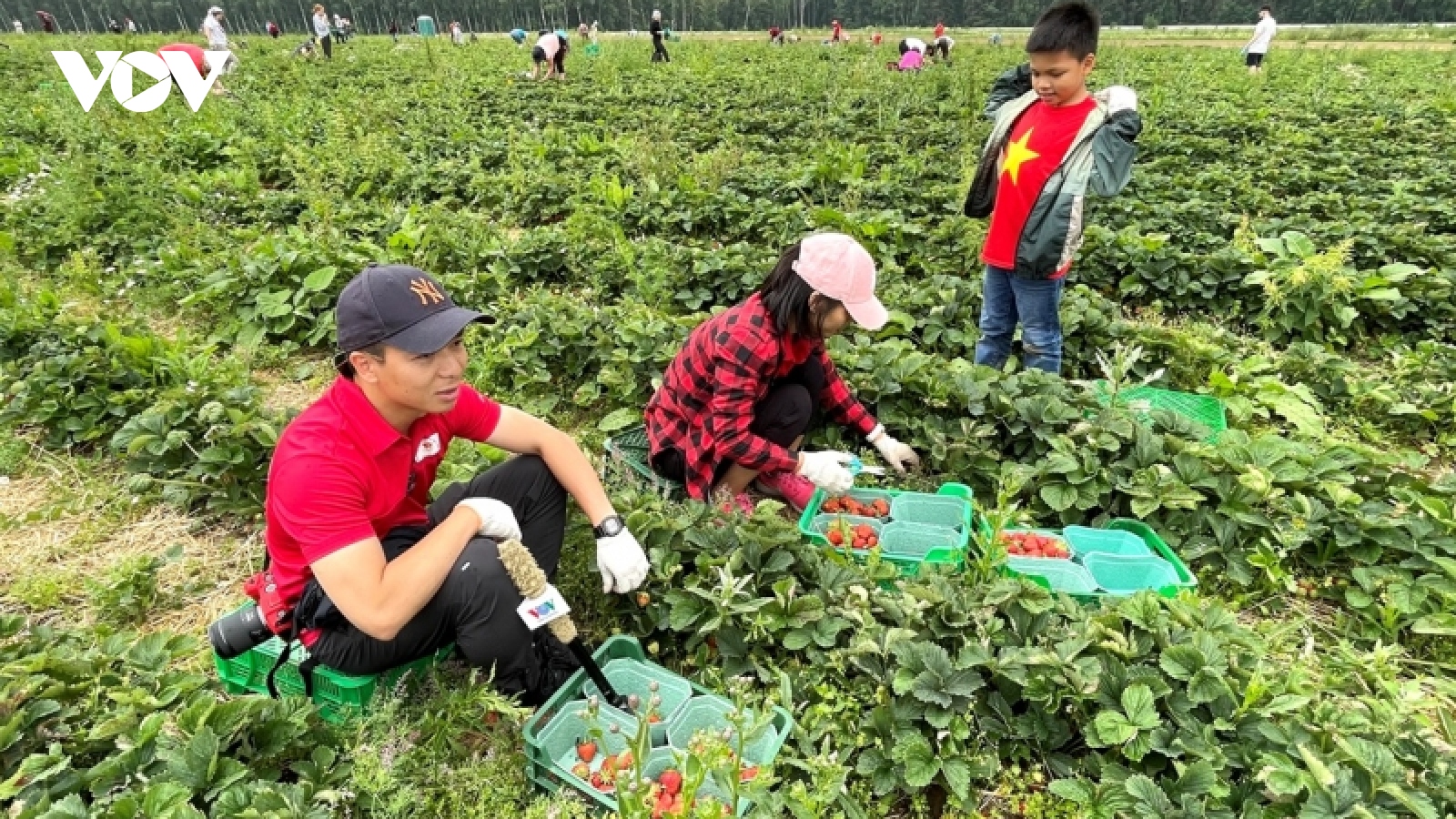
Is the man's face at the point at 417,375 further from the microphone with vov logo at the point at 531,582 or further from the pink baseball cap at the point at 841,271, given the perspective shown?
the pink baseball cap at the point at 841,271

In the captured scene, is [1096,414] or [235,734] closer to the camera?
[235,734]

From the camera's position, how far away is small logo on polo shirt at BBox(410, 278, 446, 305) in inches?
83.4

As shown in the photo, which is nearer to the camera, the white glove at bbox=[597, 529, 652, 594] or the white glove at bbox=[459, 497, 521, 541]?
the white glove at bbox=[459, 497, 521, 541]

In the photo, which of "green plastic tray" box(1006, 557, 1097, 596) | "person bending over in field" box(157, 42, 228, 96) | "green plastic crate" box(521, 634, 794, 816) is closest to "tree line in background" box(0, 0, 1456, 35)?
"person bending over in field" box(157, 42, 228, 96)

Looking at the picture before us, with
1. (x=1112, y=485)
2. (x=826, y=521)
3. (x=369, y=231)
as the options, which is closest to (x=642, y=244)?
(x=369, y=231)

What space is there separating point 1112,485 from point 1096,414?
0.36m

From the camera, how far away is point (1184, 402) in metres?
4.12

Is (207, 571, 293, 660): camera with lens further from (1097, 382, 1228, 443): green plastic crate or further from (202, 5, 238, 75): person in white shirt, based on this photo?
(202, 5, 238, 75): person in white shirt

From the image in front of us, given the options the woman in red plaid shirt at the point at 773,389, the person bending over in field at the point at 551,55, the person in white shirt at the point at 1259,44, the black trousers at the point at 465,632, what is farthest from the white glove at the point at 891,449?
the person in white shirt at the point at 1259,44

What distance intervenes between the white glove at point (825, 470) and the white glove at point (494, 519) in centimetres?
129

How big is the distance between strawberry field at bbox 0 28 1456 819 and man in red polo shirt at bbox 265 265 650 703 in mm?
192

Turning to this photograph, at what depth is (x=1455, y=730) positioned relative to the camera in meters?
2.26

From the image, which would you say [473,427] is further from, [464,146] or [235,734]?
[464,146]

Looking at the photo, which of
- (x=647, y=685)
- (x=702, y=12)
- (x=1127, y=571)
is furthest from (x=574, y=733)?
(x=702, y=12)
